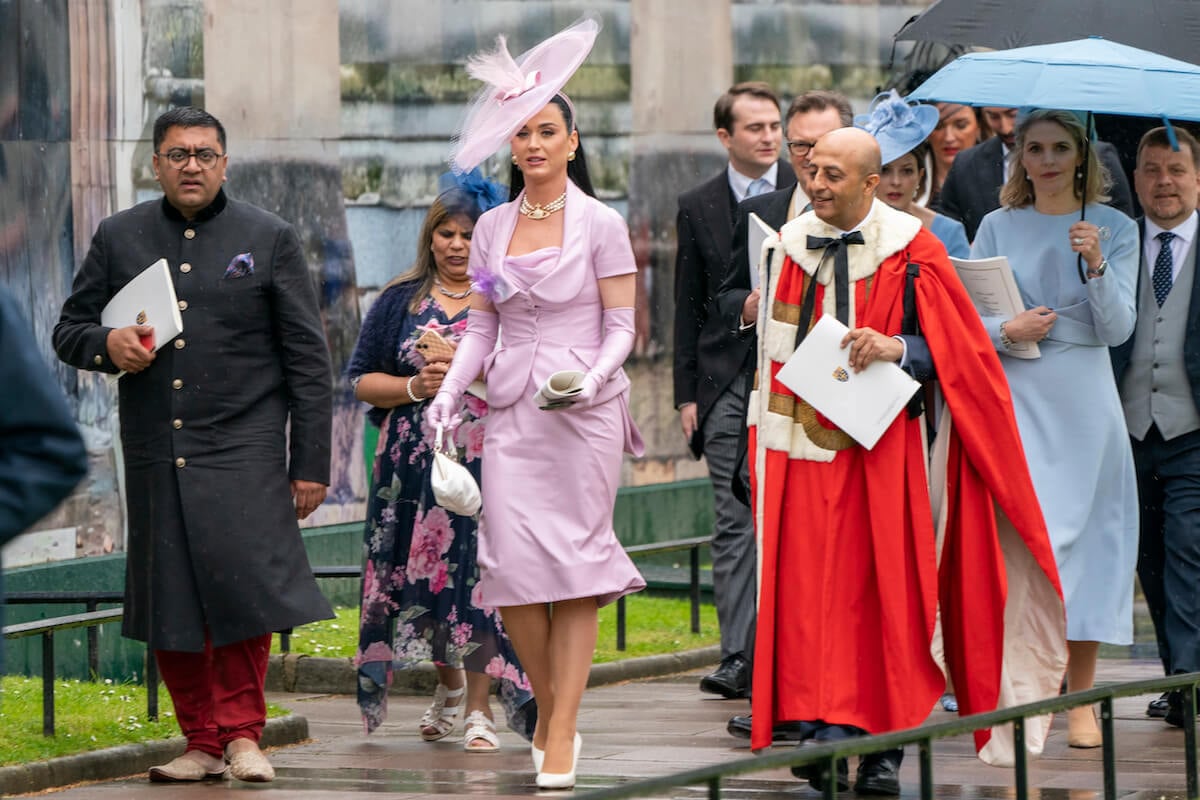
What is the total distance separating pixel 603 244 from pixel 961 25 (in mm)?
2172

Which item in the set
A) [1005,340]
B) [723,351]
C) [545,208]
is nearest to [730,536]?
[723,351]

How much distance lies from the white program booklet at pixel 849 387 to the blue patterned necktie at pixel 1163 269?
85.7 inches

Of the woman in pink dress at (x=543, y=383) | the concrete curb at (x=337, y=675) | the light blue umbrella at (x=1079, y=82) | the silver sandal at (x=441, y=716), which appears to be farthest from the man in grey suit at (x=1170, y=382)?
the concrete curb at (x=337, y=675)

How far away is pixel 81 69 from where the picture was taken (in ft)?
35.3

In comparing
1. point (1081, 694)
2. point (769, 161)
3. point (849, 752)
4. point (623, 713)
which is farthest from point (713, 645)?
point (849, 752)

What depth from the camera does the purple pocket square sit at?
25.8 feet

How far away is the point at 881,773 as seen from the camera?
7.12 m

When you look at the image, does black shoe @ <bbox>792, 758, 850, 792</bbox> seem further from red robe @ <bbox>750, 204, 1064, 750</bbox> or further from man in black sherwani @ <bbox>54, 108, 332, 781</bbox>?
man in black sherwani @ <bbox>54, 108, 332, 781</bbox>

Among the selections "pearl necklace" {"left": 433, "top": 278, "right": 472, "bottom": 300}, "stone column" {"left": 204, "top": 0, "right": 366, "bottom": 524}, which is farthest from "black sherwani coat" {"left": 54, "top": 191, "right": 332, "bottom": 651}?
"stone column" {"left": 204, "top": 0, "right": 366, "bottom": 524}

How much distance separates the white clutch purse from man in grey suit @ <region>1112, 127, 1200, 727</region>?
2602mm

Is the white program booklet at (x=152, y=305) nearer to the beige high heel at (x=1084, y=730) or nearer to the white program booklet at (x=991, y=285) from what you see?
the white program booklet at (x=991, y=285)

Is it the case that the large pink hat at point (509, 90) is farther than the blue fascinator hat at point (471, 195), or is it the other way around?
the blue fascinator hat at point (471, 195)

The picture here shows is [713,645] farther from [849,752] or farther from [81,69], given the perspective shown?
[849,752]

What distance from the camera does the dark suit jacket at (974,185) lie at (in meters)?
9.88
